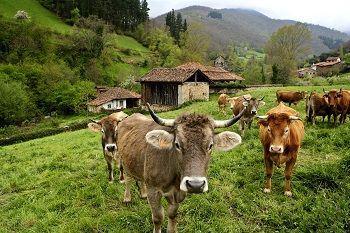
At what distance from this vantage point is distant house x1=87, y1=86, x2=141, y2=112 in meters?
40.5

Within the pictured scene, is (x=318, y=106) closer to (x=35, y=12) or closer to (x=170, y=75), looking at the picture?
(x=170, y=75)

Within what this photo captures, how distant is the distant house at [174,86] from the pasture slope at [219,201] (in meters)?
21.3

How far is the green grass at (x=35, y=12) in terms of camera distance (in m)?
62.3

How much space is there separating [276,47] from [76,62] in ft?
141

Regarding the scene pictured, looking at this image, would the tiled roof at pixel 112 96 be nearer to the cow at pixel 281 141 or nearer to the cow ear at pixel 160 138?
the cow at pixel 281 141

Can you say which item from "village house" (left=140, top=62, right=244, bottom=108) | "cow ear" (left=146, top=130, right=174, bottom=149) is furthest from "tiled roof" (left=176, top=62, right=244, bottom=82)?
"cow ear" (left=146, top=130, right=174, bottom=149)

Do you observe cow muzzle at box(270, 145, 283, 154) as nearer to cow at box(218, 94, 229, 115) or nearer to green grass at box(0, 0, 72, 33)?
cow at box(218, 94, 229, 115)

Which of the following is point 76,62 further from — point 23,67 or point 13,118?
point 13,118

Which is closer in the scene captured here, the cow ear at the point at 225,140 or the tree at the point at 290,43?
the cow ear at the point at 225,140

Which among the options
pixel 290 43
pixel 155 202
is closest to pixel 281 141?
pixel 155 202

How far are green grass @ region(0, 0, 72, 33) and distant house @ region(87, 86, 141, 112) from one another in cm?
3235

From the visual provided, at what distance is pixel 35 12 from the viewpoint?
221 ft

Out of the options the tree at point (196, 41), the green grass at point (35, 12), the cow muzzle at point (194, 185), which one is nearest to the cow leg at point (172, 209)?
the cow muzzle at point (194, 185)

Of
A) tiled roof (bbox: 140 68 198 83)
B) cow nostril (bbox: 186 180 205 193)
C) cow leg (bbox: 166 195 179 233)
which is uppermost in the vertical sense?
tiled roof (bbox: 140 68 198 83)
